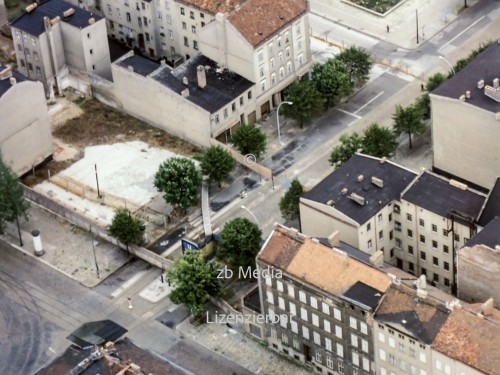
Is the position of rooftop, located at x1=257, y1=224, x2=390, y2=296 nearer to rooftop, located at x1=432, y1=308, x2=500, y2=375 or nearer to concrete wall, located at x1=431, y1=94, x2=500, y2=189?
rooftop, located at x1=432, y1=308, x2=500, y2=375

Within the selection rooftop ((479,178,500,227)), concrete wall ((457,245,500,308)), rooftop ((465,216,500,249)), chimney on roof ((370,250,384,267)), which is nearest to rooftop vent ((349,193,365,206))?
chimney on roof ((370,250,384,267))

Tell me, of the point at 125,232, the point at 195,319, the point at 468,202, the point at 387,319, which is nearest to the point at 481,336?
the point at 387,319

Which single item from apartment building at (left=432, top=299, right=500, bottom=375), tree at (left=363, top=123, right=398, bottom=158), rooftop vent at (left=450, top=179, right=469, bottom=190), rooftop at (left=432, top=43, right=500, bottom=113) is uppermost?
rooftop at (left=432, top=43, right=500, bottom=113)

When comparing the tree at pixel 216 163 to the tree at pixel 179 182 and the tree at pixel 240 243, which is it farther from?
the tree at pixel 240 243

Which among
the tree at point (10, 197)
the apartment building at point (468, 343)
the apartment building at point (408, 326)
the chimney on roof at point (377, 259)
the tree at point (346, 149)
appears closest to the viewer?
the apartment building at point (468, 343)

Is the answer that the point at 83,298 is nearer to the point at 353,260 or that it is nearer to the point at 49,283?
the point at 49,283

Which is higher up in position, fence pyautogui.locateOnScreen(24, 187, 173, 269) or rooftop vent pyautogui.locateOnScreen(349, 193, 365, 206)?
rooftop vent pyautogui.locateOnScreen(349, 193, 365, 206)

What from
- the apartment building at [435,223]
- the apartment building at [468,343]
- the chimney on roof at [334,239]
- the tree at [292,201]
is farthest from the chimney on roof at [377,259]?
the tree at [292,201]

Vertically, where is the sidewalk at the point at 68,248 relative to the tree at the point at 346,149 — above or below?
below
